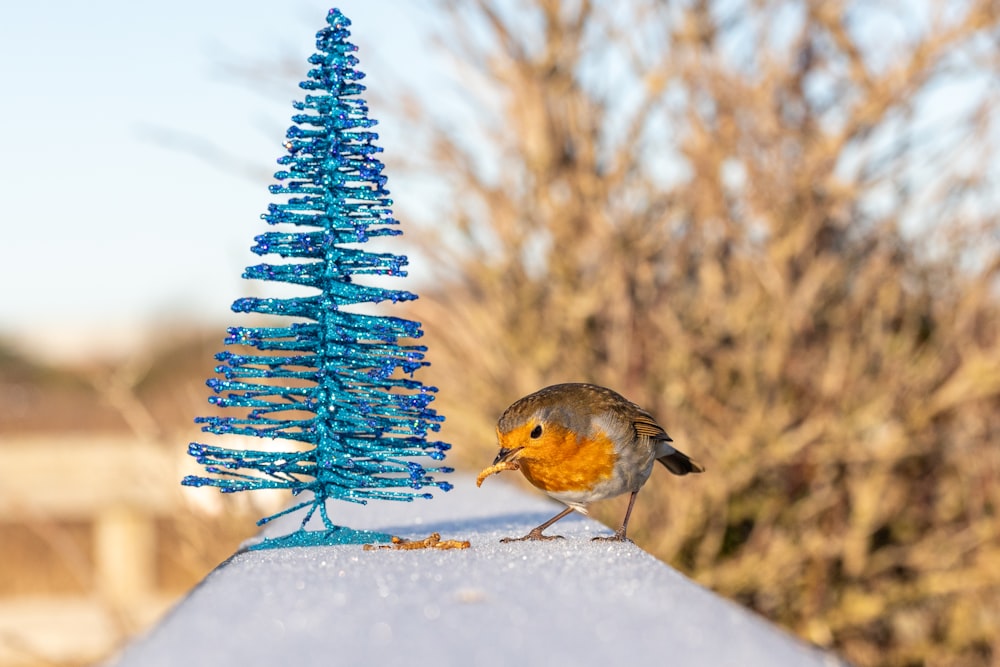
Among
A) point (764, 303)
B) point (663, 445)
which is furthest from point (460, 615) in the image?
point (764, 303)

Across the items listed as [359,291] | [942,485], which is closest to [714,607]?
[359,291]

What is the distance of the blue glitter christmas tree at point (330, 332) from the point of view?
8.54 ft

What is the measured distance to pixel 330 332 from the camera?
2615mm

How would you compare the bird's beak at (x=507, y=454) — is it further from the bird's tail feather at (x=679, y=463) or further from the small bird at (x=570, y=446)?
the bird's tail feather at (x=679, y=463)

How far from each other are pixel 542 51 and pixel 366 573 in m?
3.63

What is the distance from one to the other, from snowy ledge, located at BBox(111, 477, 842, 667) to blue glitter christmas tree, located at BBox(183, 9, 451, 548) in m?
0.22

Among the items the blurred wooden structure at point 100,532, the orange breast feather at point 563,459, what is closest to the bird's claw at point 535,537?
the orange breast feather at point 563,459

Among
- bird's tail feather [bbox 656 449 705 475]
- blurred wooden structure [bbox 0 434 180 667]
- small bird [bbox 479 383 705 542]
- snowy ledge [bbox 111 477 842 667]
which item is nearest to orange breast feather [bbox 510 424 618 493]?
small bird [bbox 479 383 705 542]

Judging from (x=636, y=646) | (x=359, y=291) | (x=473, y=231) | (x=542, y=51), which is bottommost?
(x=636, y=646)

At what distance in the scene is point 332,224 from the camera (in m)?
2.62

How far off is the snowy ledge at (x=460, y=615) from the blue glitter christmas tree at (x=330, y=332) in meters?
0.22

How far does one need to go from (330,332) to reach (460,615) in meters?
0.95

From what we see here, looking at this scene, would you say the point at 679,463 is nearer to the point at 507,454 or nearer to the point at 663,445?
the point at 663,445

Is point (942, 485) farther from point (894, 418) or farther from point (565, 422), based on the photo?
point (565, 422)
